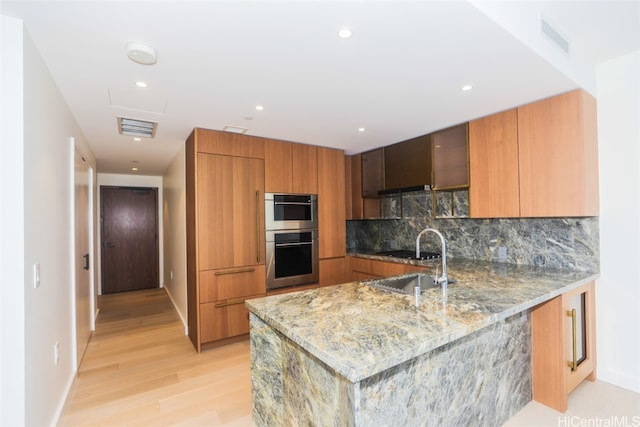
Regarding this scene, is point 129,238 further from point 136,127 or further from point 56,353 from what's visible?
point 56,353

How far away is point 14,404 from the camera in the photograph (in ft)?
4.60

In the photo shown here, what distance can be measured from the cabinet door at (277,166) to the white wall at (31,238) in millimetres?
1836

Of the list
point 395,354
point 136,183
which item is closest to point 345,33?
point 395,354

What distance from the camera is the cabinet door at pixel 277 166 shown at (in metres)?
3.55

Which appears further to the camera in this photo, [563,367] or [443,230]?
[443,230]

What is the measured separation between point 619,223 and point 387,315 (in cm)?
218

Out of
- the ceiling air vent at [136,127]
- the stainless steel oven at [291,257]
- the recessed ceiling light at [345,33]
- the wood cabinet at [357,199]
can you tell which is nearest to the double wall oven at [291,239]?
the stainless steel oven at [291,257]

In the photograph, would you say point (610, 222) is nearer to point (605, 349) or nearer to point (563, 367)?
point (605, 349)

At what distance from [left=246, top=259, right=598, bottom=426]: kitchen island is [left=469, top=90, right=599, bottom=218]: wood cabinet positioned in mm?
647

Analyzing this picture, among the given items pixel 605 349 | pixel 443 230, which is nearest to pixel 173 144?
pixel 443 230

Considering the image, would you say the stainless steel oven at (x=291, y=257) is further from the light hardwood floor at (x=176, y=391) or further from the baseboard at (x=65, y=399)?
the baseboard at (x=65, y=399)

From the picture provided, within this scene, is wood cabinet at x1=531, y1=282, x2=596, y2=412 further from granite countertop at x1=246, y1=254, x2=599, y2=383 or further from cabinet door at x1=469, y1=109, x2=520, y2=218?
cabinet door at x1=469, y1=109, x2=520, y2=218

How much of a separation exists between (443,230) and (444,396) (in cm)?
239

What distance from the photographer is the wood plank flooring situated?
2.18m
